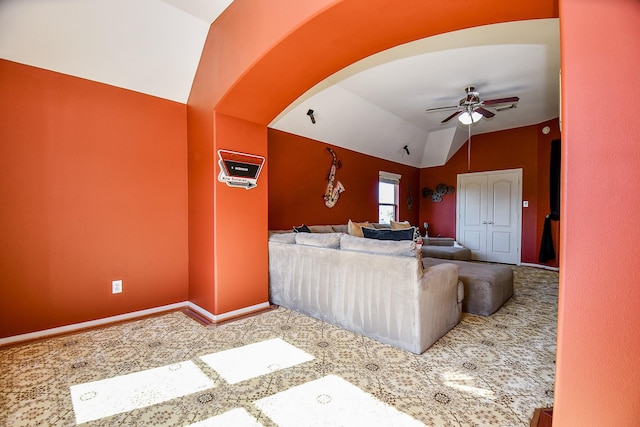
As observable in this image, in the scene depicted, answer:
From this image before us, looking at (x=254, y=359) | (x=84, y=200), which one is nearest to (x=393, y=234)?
(x=254, y=359)

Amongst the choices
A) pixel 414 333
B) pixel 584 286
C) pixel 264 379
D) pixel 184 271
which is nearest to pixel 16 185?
pixel 184 271

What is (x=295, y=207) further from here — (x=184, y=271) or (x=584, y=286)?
(x=584, y=286)

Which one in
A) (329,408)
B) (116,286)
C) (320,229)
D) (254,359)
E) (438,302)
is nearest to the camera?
(329,408)

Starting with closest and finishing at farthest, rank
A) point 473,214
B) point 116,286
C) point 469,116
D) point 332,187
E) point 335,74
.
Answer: point 116,286 → point 335,74 → point 469,116 → point 332,187 → point 473,214

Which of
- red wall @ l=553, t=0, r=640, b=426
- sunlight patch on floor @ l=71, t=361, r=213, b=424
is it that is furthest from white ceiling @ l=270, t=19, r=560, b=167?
sunlight patch on floor @ l=71, t=361, r=213, b=424

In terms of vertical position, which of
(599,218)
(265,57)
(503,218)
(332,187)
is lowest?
(503,218)

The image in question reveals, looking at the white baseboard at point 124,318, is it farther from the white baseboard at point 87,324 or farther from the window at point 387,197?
the window at point 387,197

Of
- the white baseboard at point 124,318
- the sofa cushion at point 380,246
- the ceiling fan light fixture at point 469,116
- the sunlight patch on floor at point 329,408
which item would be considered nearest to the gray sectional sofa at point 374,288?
the sofa cushion at point 380,246

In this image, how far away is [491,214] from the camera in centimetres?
643

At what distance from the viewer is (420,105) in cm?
485

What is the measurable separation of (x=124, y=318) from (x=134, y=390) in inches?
55.4

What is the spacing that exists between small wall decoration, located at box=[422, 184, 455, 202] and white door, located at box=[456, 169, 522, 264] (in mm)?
261

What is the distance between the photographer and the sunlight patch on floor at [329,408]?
146 cm

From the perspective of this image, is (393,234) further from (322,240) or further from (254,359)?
(254,359)
